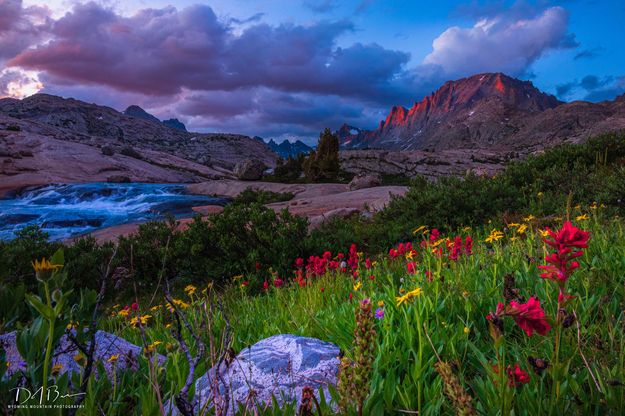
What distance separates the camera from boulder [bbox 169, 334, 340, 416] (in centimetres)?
224

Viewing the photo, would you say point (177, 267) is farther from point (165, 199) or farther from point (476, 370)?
point (165, 199)

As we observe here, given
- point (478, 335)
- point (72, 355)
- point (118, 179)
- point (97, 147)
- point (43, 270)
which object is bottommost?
point (72, 355)

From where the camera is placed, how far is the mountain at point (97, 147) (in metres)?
41.9

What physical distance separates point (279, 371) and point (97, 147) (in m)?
66.9

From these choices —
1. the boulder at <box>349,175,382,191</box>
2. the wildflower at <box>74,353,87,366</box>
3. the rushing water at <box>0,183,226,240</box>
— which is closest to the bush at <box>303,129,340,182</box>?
the boulder at <box>349,175,382,191</box>

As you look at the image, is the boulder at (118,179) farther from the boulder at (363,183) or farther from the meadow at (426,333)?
the meadow at (426,333)

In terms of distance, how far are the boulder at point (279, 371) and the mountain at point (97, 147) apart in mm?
42089

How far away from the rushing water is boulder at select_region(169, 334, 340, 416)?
20.6m

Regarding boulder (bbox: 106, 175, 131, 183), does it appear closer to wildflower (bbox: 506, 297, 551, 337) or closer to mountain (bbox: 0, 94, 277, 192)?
mountain (bbox: 0, 94, 277, 192)

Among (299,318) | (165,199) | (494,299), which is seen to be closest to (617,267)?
(494,299)

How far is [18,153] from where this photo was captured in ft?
138

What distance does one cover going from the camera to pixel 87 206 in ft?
99.9

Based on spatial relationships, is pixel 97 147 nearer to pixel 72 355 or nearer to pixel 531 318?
pixel 72 355

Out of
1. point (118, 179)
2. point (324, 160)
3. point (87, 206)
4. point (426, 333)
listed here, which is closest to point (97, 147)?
point (118, 179)
